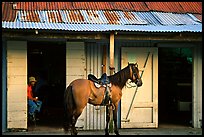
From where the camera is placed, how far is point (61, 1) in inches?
446

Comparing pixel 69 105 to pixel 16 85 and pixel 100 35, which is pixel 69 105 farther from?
pixel 16 85

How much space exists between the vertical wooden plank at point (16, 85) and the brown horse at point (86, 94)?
1.74m

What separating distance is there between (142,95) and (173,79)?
348cm

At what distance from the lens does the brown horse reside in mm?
8414

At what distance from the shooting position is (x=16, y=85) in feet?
32.1

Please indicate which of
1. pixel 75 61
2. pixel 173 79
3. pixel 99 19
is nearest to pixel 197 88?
pixel 173 79

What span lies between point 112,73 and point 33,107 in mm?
2291

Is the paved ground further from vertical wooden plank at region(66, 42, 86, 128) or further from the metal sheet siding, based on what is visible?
vertical wooden plank at region(66, 42, 86, 128)

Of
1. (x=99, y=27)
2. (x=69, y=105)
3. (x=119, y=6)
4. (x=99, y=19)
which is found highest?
(x=119, y=6)

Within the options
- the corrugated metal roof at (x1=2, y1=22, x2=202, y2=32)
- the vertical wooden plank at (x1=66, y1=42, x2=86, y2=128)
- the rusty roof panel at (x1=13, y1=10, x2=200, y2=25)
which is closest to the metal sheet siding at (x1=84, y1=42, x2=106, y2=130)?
the vertical wooden plank at (x1=66, y1=42, x2=86, y2=128)

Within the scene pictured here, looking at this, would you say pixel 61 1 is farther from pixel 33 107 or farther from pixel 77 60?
pixel 33 107

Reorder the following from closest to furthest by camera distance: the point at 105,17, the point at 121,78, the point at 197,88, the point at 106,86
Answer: the point at 106,86 < the point at 121,78 < the point at 105,17 < the point at 197,88

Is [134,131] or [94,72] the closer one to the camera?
[134,131]

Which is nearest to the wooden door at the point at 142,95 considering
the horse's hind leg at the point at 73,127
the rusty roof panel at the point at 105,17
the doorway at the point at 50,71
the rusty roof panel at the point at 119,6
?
the rusty roof panel at the point at 105,17
